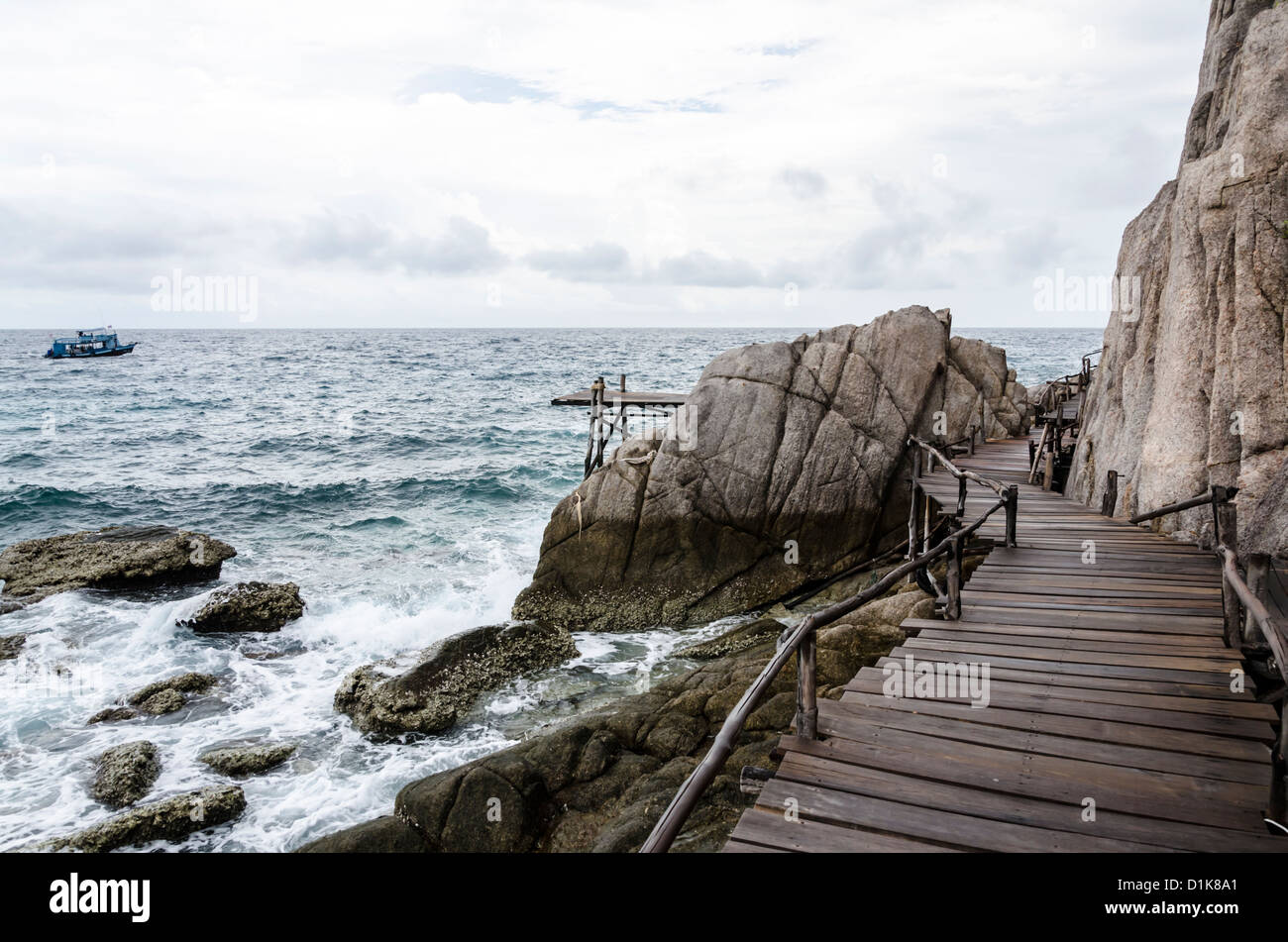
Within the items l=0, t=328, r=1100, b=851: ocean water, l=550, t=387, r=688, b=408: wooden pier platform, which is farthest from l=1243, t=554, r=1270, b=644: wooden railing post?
l=550, t=387, r=688, b=408: wooden pier platform

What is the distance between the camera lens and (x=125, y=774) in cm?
1155

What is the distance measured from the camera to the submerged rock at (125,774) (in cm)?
1123

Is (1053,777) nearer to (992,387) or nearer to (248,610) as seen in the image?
(248,610)

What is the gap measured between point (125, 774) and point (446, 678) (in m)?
5.07

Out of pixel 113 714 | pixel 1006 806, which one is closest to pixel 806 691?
pixel 1006 806

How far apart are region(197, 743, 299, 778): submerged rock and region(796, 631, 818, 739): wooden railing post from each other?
1001cm

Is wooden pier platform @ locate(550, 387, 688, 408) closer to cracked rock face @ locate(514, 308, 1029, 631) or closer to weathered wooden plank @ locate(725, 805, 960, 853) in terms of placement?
cracked rock face @ locate(514, 308, 1029, 631)

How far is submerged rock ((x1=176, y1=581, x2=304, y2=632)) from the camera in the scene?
17.7 m

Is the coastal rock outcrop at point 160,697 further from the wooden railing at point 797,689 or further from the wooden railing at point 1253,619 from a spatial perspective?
the wooden railing at point 1253,619

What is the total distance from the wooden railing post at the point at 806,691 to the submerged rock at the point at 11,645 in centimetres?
1819
